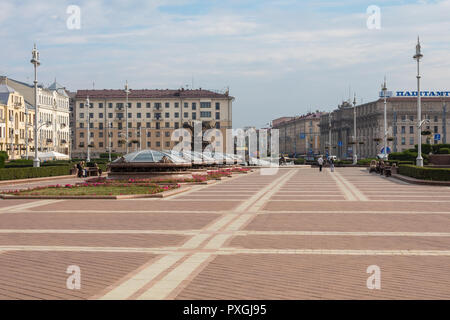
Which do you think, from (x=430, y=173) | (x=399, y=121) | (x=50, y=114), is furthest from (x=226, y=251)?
(x=399, y=121)

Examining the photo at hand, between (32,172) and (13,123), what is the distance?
51.2 meters

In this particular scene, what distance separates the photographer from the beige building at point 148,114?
11712 centimetres

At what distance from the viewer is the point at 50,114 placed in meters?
99.7

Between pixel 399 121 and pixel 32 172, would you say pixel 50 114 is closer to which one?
pixel 32 172

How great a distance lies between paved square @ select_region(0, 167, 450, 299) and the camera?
673cm

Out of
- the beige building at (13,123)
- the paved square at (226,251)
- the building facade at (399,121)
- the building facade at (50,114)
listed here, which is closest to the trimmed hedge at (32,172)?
the paved square at (226,251)

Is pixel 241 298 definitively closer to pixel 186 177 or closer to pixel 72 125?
pixel 186 177

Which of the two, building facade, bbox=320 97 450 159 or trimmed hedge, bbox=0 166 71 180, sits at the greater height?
building facade, bbox=320 97 450 159

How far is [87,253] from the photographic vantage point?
9117 millimetres

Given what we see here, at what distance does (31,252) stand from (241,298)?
4.42 m

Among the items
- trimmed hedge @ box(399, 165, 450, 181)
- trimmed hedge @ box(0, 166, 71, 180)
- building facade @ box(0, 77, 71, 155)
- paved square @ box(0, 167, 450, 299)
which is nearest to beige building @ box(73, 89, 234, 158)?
building facade @ box(0, 77, 71, 155)

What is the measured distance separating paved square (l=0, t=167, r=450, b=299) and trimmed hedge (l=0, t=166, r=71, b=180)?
16282 millimetres

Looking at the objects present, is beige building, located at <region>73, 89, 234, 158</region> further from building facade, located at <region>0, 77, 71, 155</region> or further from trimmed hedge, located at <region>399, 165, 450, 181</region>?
trimmed hedge, located at <region>399, 165, 450, 181</region>
